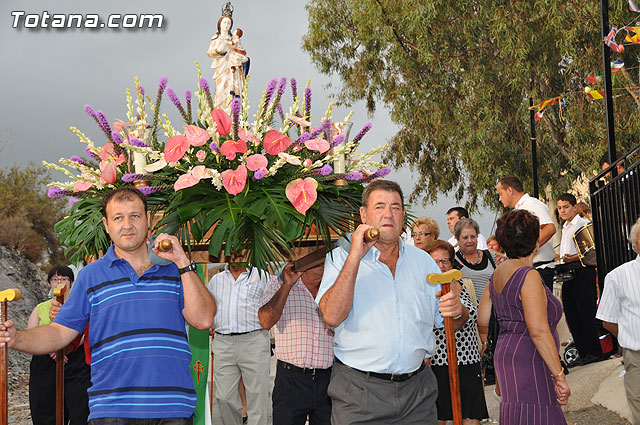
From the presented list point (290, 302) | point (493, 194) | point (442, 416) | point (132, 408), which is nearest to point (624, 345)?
point (442, 416)

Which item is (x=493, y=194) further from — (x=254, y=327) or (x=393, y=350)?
(x=393, y=350)

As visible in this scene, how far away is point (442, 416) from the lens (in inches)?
249

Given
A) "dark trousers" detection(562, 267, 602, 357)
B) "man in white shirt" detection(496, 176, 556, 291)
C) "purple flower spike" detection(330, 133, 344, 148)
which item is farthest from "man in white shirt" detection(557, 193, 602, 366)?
"purple flower spike" detection(330, 133, 344, 148)

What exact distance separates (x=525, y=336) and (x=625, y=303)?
948 mm

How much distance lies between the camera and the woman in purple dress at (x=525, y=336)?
4559 millimetres

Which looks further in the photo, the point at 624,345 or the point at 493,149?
the point at 493,149

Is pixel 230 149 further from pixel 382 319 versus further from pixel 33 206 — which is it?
pixel 33 206

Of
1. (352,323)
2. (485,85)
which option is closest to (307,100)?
(352,323)

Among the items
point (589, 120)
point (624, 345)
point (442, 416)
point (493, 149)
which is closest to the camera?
point (624, 345)

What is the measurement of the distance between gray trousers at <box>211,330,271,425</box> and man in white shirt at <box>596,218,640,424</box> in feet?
12.0

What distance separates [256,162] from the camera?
3.85 meters

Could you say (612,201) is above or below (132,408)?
above

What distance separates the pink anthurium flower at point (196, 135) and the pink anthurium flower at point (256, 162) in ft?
0.83

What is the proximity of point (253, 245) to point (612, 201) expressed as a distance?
7005 millimetres
